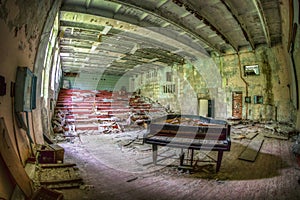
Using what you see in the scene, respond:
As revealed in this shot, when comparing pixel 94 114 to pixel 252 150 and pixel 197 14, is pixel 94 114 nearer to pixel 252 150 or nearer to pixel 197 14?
pixel 197 14

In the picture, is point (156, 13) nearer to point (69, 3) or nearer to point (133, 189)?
point (69, 3)

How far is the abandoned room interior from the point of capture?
278 cm

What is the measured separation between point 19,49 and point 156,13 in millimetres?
4525

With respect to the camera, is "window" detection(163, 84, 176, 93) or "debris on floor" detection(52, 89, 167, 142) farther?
"window" detection(163, 84, 176, 93)

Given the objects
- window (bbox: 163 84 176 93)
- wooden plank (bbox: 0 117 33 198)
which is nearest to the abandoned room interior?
wooden plank (bbox: 0 117 33 198)

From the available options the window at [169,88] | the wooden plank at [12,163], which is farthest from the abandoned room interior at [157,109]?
the window at [169,88]

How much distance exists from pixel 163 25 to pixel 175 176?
240 inches

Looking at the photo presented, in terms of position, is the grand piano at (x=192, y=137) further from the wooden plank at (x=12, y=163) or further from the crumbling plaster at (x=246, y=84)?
the crumbling plaster at (x=246, y=84)

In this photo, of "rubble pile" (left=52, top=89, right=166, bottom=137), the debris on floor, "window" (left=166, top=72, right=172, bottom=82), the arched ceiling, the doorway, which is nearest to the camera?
the arched ceiling

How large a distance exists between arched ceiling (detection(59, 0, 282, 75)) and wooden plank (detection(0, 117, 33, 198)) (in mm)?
4614

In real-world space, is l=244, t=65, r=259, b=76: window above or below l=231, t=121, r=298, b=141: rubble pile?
above

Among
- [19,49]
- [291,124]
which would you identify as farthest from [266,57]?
[19,49]

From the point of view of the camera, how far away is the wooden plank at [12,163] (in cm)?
208

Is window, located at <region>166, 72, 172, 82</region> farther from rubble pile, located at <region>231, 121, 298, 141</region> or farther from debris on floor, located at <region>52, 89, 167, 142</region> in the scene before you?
rubble pile, located at <region>231, 121, 298, 141</region>
